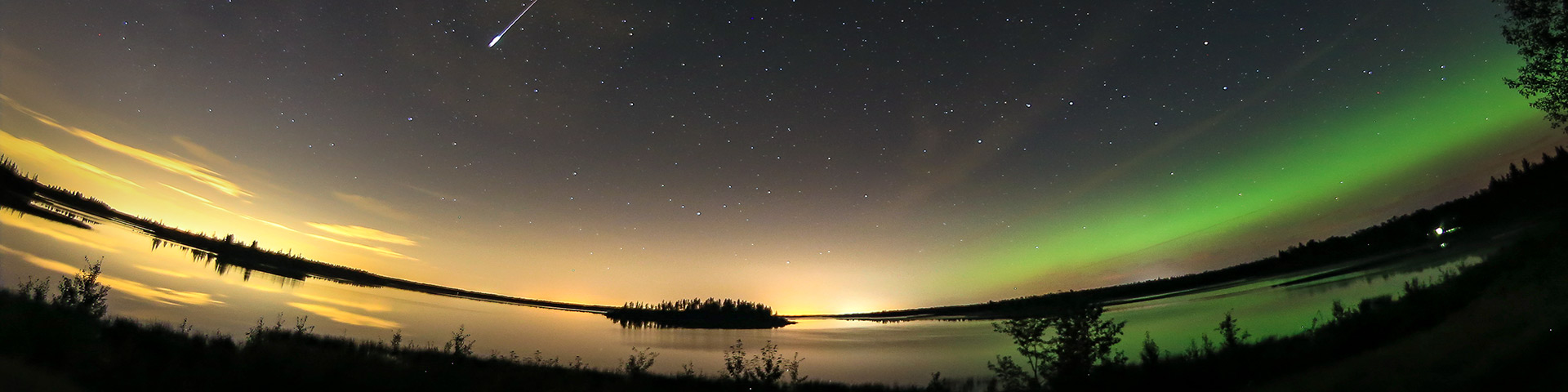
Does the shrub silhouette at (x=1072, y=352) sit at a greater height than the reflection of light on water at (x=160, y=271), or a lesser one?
lesser

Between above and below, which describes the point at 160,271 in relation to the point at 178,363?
above

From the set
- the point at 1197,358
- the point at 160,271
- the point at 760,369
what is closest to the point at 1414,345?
the point at 1197,358

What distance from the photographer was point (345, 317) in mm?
32781

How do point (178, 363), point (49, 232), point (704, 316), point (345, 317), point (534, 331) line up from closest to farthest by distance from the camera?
1. point (178, 363)
2. point (345, 317)
3. point (49, 232)
4. point (534, 331)
5. point (704, 316)

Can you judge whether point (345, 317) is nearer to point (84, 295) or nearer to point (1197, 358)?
point (84, 295)

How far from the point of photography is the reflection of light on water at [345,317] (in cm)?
3091

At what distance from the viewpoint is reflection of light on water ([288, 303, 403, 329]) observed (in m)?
30.9

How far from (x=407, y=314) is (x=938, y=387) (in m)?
47.5

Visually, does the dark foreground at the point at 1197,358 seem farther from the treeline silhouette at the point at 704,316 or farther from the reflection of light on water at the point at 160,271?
the treeline silhouette at the point at 704,316

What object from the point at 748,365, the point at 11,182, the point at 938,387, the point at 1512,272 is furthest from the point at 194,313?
the point at 11,182

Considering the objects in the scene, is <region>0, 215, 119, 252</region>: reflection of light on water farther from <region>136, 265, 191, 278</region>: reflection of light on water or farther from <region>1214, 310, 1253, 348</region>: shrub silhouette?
<region>1214, 310, 1253, 348</region>: shrub silhouette

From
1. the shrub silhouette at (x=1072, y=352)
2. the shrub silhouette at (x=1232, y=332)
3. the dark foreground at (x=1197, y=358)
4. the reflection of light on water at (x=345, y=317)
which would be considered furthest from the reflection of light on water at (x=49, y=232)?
the shrub silhouette at (x=1232, y=332)

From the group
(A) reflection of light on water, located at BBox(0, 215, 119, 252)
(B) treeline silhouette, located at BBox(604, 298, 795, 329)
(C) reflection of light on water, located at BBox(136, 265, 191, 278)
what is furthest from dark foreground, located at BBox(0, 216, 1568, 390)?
(B) treeline silhouette, located at BBox(604, 298, 795, 329)

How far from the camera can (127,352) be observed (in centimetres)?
769
